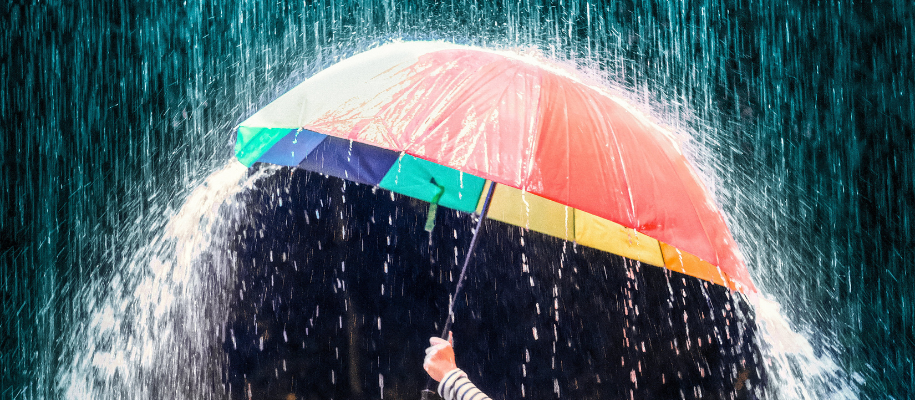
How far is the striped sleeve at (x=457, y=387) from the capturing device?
160 cm

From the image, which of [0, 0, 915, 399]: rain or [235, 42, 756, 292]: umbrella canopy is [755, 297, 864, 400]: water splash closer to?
[0, 0, 915, 399]: rain

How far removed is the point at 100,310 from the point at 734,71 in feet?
16.8

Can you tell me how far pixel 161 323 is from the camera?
380cm

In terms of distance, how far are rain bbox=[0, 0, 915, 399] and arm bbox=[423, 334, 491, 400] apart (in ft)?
5.87

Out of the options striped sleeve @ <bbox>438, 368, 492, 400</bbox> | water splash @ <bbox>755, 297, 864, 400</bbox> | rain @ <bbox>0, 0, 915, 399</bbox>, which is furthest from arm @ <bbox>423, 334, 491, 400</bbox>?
water splash @ <bbox>755, 297, 864, 400</bbox>

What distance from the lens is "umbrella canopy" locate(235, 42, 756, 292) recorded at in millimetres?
1467

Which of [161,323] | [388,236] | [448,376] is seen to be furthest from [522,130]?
[161,323]

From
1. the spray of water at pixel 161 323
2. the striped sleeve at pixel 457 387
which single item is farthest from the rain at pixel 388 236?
the striped sleeve at pixel 457 387

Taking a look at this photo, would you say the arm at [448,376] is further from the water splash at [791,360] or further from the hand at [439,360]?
the water splash at [791,360]

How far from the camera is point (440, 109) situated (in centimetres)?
162

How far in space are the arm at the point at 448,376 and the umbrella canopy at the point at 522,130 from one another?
2.31ft

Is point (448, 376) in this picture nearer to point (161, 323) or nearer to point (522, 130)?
point (522, 130)

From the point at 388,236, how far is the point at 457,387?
6.80ft

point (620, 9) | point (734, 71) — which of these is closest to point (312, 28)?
point (620, 9)
